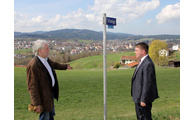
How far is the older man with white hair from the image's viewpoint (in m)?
3.00

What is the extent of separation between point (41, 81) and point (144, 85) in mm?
1963

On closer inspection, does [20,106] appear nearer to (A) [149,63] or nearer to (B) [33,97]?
(B) [33,97]

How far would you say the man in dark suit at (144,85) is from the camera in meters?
3.33

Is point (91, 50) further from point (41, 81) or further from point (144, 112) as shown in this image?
point (41, 81)

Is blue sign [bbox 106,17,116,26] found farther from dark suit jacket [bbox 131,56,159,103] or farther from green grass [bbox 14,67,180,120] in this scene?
green grass [bbox 14,67,180,120]

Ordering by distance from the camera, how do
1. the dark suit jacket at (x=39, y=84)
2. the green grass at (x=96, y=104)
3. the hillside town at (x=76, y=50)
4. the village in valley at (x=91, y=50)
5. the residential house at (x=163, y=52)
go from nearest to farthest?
the dark suit jacket at (x=39, y=84), the green grass at (x=96, y=104), the village in valley at (x=91, y=50), the residential house at (x=163, y=52), the hillside town at (x=76, y=50)

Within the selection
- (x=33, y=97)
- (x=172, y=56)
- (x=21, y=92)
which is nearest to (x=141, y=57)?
(x=33, y=97)

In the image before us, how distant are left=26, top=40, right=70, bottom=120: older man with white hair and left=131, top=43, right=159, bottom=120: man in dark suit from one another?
1.72m

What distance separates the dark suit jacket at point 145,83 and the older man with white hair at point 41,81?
5.66 feet

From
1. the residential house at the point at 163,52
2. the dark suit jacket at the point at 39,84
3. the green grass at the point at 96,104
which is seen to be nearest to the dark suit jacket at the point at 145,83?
the green grass at the point at 96,104

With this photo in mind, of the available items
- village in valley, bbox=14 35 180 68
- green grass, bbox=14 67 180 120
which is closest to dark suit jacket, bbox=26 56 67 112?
green grass, bbox=14 67 180 120

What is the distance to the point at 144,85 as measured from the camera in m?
3.34

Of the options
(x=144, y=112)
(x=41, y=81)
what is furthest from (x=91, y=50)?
(x=41, y=81)

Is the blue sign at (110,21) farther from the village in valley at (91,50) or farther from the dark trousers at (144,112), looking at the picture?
the village in valley at (91,50)
